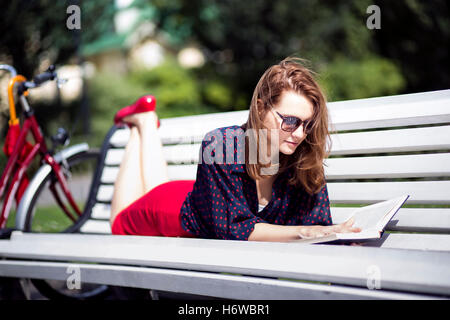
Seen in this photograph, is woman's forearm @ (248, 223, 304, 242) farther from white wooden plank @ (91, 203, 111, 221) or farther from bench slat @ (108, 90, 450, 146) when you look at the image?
white wooden plank @ (91, 203, 111, 221)

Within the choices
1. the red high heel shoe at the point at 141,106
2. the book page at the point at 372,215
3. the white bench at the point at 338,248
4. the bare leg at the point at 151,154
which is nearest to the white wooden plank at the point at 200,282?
the white bench at the point at 338,248

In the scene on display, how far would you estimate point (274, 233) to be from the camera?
1868mm

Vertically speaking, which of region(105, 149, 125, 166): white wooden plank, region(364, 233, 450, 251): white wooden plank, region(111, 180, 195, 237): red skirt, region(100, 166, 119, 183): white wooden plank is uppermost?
region(105, 149, 125, 166): white wooden plank

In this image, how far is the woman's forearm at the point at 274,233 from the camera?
1.85 metres

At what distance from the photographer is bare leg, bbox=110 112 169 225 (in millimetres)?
2662

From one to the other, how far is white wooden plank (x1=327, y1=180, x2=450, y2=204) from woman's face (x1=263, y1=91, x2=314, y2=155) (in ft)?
1.59

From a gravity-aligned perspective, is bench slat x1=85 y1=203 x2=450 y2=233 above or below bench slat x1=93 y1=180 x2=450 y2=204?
below

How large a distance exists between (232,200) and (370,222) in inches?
21.0

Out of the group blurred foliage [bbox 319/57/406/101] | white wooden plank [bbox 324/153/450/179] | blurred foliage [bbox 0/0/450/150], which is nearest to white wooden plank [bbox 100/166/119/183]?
white wooden plank [bbox 324/153/450/179]

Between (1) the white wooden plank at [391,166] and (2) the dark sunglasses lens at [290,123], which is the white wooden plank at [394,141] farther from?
(2) the dark sunglasses lens at [290,123]

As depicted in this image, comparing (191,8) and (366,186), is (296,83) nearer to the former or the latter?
(366,186)

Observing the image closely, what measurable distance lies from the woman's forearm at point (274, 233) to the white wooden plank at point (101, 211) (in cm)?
142

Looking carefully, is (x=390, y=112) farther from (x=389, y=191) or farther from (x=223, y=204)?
(x=223, y=204)

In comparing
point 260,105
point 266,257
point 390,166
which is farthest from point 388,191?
point 266,257
